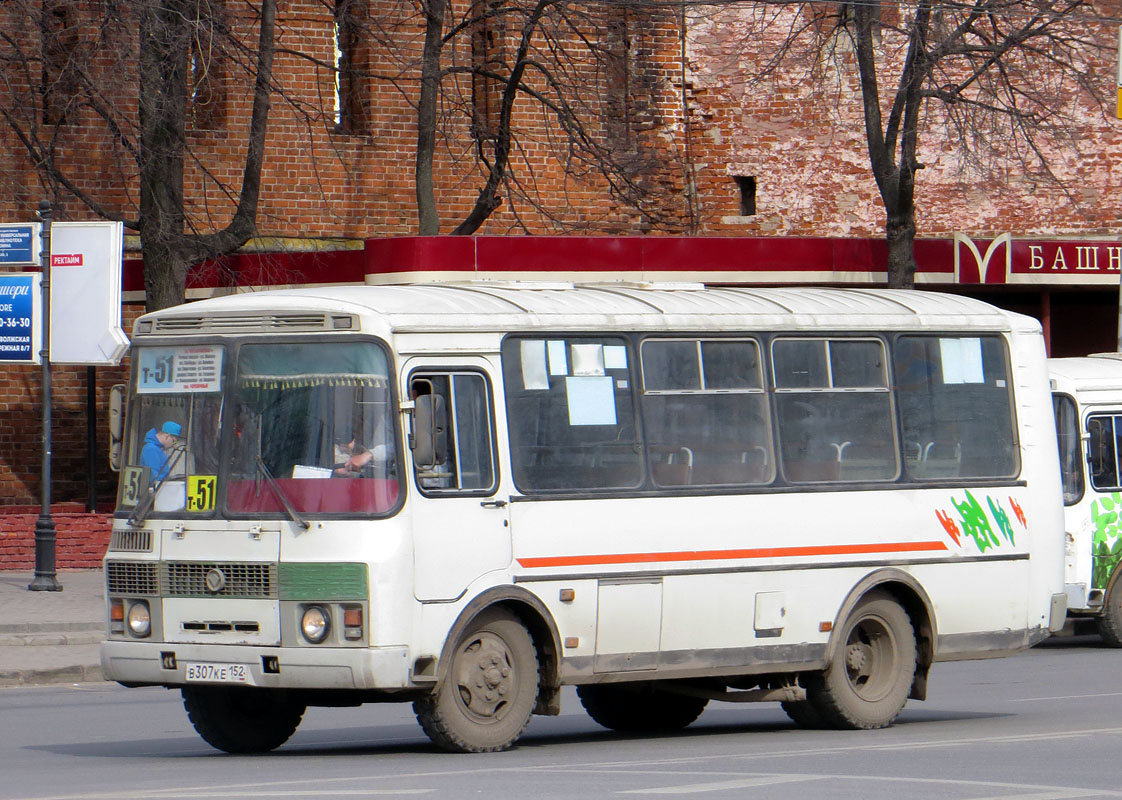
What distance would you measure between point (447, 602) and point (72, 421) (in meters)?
16.5

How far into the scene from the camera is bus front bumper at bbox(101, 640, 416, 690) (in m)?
10.3

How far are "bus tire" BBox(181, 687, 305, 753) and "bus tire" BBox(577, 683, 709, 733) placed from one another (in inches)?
86.5

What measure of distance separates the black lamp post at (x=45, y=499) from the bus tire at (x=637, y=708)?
31.5 ft

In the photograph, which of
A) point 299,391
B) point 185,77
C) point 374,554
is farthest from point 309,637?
point 185,77

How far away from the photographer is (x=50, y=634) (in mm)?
17766

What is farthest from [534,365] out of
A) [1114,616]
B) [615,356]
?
[1114,616]

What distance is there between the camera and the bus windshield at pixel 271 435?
10570 mm

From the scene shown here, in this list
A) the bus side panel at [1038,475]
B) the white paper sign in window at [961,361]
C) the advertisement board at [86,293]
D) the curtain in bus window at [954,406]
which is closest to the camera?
the curtain in bus window at [954,406]

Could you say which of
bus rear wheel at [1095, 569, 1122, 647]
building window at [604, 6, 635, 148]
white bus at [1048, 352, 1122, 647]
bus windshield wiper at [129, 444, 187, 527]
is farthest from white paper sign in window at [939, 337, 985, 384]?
building window at [604, 6, 635, 148]

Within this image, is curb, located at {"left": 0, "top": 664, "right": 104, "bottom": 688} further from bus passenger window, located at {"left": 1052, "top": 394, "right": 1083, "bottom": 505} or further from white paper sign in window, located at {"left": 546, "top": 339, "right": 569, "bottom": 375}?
bus passenger window, located at {"left": 1052, "top": 394, "right": 1083, "bottom": 505}

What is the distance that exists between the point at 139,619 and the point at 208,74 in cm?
1403

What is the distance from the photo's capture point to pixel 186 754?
1146 cm

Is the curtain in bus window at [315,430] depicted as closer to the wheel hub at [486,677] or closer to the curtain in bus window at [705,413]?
the wheel hub at [486,677]

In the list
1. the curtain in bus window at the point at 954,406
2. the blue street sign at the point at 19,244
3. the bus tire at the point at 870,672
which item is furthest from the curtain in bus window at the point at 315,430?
the blue street sign at the point at 19,244
